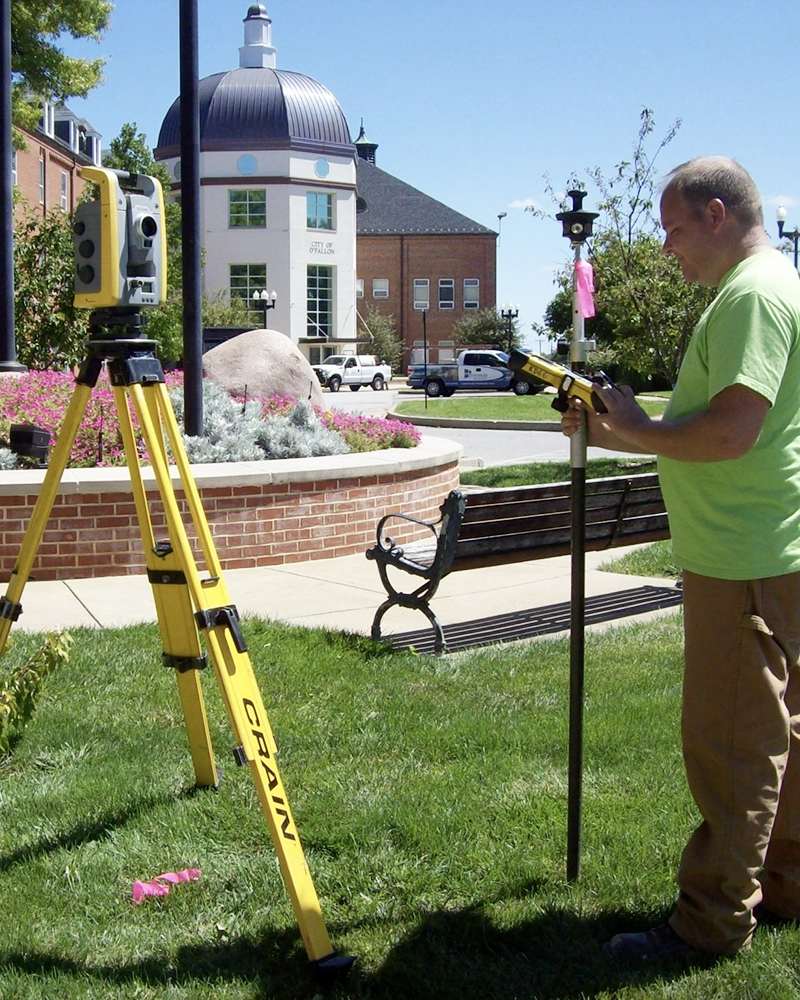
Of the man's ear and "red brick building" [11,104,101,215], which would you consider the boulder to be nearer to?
the man's ear

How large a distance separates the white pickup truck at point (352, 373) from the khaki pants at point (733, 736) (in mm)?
53101

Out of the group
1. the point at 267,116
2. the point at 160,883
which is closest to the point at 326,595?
the point at 160,883

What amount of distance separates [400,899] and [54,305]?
43.6 feet

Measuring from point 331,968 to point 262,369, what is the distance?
1157 cm

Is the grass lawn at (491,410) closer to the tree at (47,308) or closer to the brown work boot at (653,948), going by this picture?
the tree at (47,308)

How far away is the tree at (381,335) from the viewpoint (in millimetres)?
73312

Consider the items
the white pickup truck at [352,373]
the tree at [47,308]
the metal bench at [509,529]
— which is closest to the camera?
the metal bench at [509,529]

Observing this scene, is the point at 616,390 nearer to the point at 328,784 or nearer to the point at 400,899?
the point at 400,899

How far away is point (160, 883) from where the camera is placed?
3.44 m

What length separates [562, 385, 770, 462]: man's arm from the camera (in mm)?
2676

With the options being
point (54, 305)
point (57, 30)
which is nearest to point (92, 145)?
point (57, 30)

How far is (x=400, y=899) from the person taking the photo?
11.0 ft

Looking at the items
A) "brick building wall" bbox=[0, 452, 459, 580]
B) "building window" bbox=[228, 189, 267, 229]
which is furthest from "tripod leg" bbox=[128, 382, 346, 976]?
"building window" bbox=[228, 189, 267, 229]

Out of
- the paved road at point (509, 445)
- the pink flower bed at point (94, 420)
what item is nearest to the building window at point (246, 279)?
the paved road at point (509, 445)
